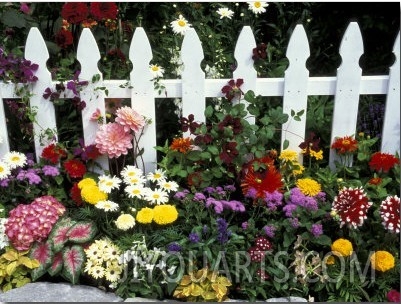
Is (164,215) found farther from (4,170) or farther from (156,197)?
(4,170)

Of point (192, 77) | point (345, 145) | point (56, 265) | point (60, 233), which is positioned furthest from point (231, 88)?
point (56, 265)

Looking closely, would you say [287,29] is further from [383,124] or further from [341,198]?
[341,198]

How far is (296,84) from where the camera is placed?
10.6 ft

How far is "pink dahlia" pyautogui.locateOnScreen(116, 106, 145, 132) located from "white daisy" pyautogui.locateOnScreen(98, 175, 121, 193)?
0.27m

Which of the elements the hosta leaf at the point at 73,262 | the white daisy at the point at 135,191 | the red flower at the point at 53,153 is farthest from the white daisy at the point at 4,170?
the white daisy at the point at 135,191

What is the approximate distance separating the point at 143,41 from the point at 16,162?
0.92m

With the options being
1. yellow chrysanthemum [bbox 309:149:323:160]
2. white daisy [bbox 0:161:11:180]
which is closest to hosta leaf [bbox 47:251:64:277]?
white daisy [bbox 0:161:11:180]

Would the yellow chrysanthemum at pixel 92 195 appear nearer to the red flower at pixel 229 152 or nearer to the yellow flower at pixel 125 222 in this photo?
the yellow flower at pixel 125 222

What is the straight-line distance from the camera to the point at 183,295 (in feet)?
9.35

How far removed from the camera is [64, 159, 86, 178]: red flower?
331 cm

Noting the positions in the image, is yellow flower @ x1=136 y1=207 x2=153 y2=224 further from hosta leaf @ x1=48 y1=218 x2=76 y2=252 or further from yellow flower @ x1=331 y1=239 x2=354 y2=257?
yellow flower @ x1=331 y1=239 x2=354 y2=257

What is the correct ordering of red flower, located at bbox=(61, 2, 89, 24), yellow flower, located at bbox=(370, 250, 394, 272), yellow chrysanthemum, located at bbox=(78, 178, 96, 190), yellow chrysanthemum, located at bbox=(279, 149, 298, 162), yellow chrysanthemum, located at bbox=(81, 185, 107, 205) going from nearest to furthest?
yellow flower, located at bbox=(370, 250, 394, 272), yellow chrysanthemum, located at bbox=(81, 185, 107, 205), yellow chrysanthemum, located at bbox=(78, 178, 96, 190), yellow chrysanthemum, located at bbox=(279, 149, 298, 162), red flower, located at bbox=(61, 2, 89, 24)

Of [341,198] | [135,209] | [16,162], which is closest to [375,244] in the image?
[341,198]

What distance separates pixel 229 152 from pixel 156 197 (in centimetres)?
43
